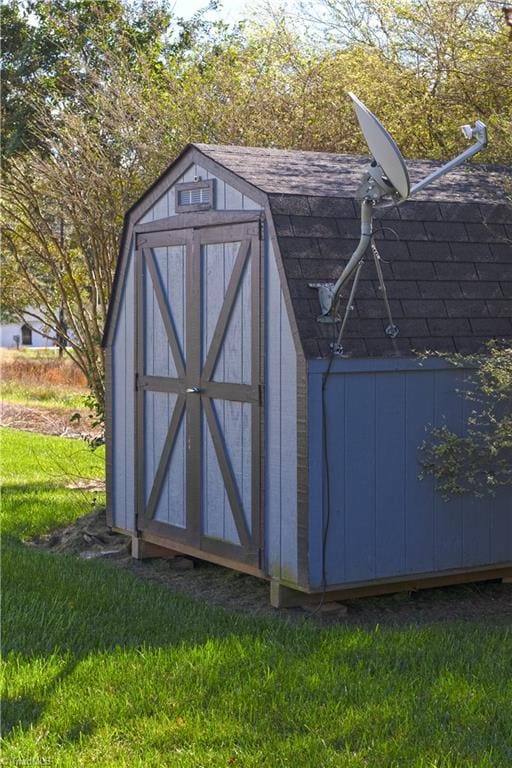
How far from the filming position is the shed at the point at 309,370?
22.7 ft

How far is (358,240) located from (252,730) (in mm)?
3323

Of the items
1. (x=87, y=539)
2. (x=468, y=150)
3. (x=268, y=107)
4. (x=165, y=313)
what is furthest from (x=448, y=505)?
(x=268, y=107)

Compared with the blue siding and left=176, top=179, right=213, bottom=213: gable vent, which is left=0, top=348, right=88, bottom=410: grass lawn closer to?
left=176, top=179, right=213, bottom=213: gable vent

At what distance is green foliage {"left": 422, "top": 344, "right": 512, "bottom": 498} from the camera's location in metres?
6.89

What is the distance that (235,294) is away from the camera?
24.5 feet

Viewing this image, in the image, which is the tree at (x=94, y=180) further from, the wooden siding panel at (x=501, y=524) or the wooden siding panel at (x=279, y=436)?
the wooden siding panel at (x=501, y=524)

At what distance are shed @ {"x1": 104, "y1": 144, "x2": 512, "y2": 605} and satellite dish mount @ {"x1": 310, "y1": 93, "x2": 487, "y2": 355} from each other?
88 mm

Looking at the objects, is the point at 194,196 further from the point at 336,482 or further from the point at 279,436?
the point at 336,482

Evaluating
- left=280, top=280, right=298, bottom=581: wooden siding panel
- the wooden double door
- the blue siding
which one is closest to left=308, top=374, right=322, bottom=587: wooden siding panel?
the blue siding

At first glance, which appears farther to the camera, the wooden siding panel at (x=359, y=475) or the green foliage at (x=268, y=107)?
the green foliage at (x=268, y=107)

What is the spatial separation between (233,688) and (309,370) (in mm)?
2024

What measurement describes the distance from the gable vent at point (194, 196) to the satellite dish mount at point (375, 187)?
116cm

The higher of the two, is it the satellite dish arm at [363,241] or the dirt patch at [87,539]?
the satellite dish arm at [363,241]

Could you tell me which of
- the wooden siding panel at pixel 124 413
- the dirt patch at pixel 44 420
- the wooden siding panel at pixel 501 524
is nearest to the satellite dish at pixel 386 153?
the wooden siding panel at pixel 501 524
